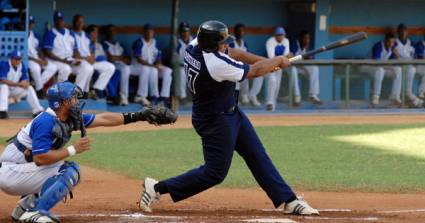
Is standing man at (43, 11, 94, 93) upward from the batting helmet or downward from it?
downward

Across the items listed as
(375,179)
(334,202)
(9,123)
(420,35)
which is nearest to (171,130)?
(9,123)

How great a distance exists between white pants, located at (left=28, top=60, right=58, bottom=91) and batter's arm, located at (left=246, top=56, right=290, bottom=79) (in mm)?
9794

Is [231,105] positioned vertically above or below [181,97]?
above

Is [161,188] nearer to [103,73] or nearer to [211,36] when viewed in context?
[211,36]

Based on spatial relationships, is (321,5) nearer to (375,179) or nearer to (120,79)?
(120,79)

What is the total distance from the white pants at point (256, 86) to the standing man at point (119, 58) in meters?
2.23

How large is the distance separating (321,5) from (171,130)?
6.15 metres

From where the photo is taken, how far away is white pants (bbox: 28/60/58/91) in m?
17.1

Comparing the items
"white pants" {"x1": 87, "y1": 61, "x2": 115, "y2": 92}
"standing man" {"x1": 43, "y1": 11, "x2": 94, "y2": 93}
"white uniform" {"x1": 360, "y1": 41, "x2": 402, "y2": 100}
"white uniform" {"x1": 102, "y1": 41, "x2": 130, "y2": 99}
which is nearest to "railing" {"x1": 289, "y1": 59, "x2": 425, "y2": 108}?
"white uniform" {"x1": 360, "y1": 41, "x2": 402, "y2": 100}

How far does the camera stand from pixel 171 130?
1538 cm

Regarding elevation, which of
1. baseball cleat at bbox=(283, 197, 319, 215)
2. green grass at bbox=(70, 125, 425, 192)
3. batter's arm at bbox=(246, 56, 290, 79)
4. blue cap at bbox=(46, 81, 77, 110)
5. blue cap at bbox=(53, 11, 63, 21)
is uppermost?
batter's arm at bbox=(246, 56, 290, 79)

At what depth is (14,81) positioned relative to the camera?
16516 millimetres

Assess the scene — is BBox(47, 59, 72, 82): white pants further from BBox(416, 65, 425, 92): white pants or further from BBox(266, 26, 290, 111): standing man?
BBox(416, 65, 425, 92): white pants

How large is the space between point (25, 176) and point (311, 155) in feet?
19.2
